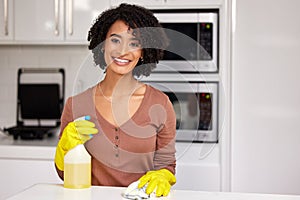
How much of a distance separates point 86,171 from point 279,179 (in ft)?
4.31

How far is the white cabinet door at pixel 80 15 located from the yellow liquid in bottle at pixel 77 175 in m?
1.39

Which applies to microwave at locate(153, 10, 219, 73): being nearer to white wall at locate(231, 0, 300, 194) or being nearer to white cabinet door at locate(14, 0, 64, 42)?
white wall at locate(231, 0, 300, 194)

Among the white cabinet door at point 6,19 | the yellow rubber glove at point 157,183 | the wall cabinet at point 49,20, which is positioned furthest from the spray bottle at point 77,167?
the white cabinet door at point 6,19

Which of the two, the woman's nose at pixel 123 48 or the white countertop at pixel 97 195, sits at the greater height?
the woman's nose at pixel 123 48

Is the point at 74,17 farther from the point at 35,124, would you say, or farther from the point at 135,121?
the point at 135,121

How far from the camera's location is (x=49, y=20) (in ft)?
8.69

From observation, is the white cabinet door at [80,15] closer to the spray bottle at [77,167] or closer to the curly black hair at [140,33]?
the curly black hair at [140,33]

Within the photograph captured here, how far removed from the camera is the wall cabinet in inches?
103

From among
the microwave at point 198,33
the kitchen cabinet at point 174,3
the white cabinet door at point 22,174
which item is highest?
the kitchen cabinet at point 174,3

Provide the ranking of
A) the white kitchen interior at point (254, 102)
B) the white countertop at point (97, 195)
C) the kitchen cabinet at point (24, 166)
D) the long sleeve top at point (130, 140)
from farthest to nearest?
the kitchen cabinet at point (24, 166) → the white kitchen interior at point (254, 102) → the long sleeve top at point (130, 140) → the white countertop at point (97, 195)

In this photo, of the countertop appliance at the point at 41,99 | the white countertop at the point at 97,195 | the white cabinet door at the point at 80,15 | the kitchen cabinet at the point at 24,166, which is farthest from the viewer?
the countertop appliance at the point at 41,99

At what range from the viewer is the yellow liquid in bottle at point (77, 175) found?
133 centimetres

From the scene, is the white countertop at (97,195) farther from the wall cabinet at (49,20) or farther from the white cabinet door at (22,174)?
the wall cabinet at (49,20)

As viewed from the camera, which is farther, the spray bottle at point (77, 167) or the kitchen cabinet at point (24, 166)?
the kitchen cabinet at point (24, 166)
